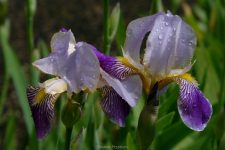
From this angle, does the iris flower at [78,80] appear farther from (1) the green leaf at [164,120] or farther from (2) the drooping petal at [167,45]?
(1) the green leaf at [164,120]

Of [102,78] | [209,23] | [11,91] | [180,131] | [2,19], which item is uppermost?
[102,78]

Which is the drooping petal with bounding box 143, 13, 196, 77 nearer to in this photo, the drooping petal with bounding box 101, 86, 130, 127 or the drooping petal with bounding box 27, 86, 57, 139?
the drooping petal with bounding box 101, 86, 130, 127

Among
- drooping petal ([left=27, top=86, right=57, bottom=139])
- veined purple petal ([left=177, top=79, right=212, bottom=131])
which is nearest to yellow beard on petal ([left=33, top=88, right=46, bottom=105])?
drooping petal ([left=27, top=86, right=57, bottom=139])

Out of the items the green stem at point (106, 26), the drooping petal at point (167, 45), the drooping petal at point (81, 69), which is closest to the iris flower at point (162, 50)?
the drooping petal at point (167, 45)

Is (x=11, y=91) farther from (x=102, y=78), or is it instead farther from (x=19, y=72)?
(x=102, y=78)

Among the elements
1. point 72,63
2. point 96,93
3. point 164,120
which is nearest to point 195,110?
point 72,63

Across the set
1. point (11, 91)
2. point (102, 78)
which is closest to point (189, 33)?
point (102, 78)
